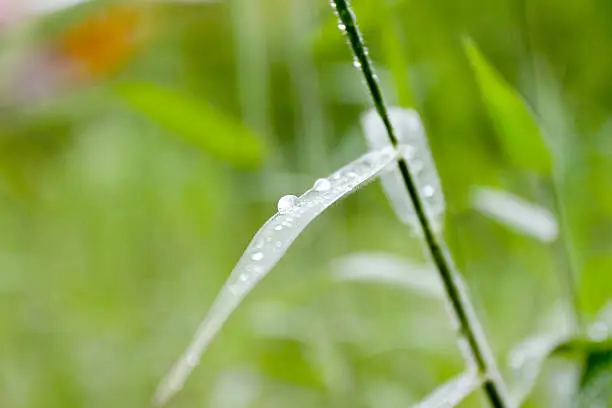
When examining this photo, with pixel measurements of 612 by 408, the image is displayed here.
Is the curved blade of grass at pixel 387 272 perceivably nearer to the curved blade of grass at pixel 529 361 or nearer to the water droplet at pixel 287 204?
the curved blade of grass at pixel 529 361

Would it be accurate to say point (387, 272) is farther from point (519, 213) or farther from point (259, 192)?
point (259, 192)

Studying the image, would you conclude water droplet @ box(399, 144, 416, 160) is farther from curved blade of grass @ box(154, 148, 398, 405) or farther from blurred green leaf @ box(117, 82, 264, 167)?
blurred green leaf @ box(117, 82, 264, 167)

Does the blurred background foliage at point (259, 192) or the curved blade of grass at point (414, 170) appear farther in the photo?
the blurred background foliage at point (259, 192)

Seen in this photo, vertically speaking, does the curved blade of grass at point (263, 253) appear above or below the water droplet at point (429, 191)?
above

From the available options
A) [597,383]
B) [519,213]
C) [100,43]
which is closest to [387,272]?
[519,213]

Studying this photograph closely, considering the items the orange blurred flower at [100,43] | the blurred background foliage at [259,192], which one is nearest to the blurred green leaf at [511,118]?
the blurred background foliage at [259,192]

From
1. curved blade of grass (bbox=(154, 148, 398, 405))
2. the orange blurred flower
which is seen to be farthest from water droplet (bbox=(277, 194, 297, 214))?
the orange blurred flower

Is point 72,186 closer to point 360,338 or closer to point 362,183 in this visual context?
point 360,338
